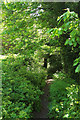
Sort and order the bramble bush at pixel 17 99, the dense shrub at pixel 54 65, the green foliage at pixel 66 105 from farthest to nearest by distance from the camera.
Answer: the dense shrub at pixel 54 65 < the green foliage at pixel 66 105 < the bramble bush at pixel 17 99

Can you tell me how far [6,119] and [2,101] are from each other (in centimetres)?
53

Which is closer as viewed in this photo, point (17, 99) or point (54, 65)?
point (17, 99)

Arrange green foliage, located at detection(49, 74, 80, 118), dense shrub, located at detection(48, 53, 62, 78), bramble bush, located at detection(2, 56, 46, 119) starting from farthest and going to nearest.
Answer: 1. dense shrub, located at detection(48, 53, 62, 78)
2. green foliage, located at detection(49, 74, 80, 118)
3. bramble bush, located at detection(2, 56, 46, 119)

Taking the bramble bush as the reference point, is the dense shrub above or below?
above

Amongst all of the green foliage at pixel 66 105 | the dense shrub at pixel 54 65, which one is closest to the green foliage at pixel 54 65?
the dense shrub at pixel 54 65

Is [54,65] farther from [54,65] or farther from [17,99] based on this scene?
[17,99]

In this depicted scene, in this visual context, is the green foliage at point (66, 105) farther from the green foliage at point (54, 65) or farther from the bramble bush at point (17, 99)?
the green foliage at point (54, 65)

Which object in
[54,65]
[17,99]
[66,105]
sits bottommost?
[66,105]

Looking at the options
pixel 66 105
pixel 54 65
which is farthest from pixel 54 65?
pixel 66 105

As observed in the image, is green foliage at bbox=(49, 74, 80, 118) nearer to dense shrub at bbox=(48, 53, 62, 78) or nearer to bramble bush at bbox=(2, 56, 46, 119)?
bramble bush at bbox=(2, 56, 46, 119)

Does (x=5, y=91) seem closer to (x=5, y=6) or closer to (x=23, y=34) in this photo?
(x=23, y=34)

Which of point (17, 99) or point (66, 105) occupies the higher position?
point (17, 99)

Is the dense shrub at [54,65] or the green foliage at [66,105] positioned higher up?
the dense shrub at [54,65]

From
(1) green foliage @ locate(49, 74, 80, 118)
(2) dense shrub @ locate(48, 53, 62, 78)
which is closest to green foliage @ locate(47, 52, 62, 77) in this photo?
(2) dense shrub @ locate(48, 53, 62, 78)
